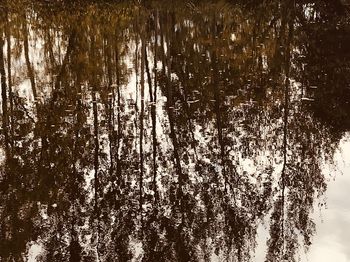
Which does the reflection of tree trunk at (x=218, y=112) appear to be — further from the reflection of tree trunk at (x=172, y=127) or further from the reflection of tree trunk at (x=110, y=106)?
the reflection of tree trunk at (x=110, y=106)

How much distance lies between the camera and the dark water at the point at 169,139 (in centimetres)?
984

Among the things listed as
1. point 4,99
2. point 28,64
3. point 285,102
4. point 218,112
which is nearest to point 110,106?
point 218,112

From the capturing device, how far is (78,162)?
13.0 m

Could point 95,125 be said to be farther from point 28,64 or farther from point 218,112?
point 28,64

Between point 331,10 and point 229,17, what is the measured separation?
6.99 m

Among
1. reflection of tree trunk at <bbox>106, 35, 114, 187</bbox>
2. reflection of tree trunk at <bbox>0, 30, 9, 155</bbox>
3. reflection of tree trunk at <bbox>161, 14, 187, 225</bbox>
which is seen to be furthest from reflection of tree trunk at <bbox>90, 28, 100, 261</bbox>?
reflection of tree trunk at <bbox>0, 30, 9, 155</bbox>

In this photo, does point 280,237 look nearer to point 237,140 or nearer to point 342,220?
point 342,220

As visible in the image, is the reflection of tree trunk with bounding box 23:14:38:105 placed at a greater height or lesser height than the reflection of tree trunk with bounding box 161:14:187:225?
greater

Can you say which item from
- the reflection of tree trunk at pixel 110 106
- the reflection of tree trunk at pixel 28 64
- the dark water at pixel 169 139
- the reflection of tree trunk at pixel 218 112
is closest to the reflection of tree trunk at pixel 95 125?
the dark water at pixel 169 139

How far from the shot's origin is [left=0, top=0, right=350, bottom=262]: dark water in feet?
32.3

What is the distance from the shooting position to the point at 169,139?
47.6 feet

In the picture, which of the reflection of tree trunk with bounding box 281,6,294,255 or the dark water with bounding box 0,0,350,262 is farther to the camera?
the reflection of tree trunk with bounding box 281,6,294,255

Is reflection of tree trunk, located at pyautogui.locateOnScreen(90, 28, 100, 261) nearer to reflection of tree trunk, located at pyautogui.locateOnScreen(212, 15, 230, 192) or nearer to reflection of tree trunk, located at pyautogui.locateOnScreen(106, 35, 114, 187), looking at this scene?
reflection of tree trunk, located at pyautogui.locateOnScreen(106, 35, 114, 187)

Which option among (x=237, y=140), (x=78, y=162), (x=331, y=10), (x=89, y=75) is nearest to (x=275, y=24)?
(x=331, y=10)
